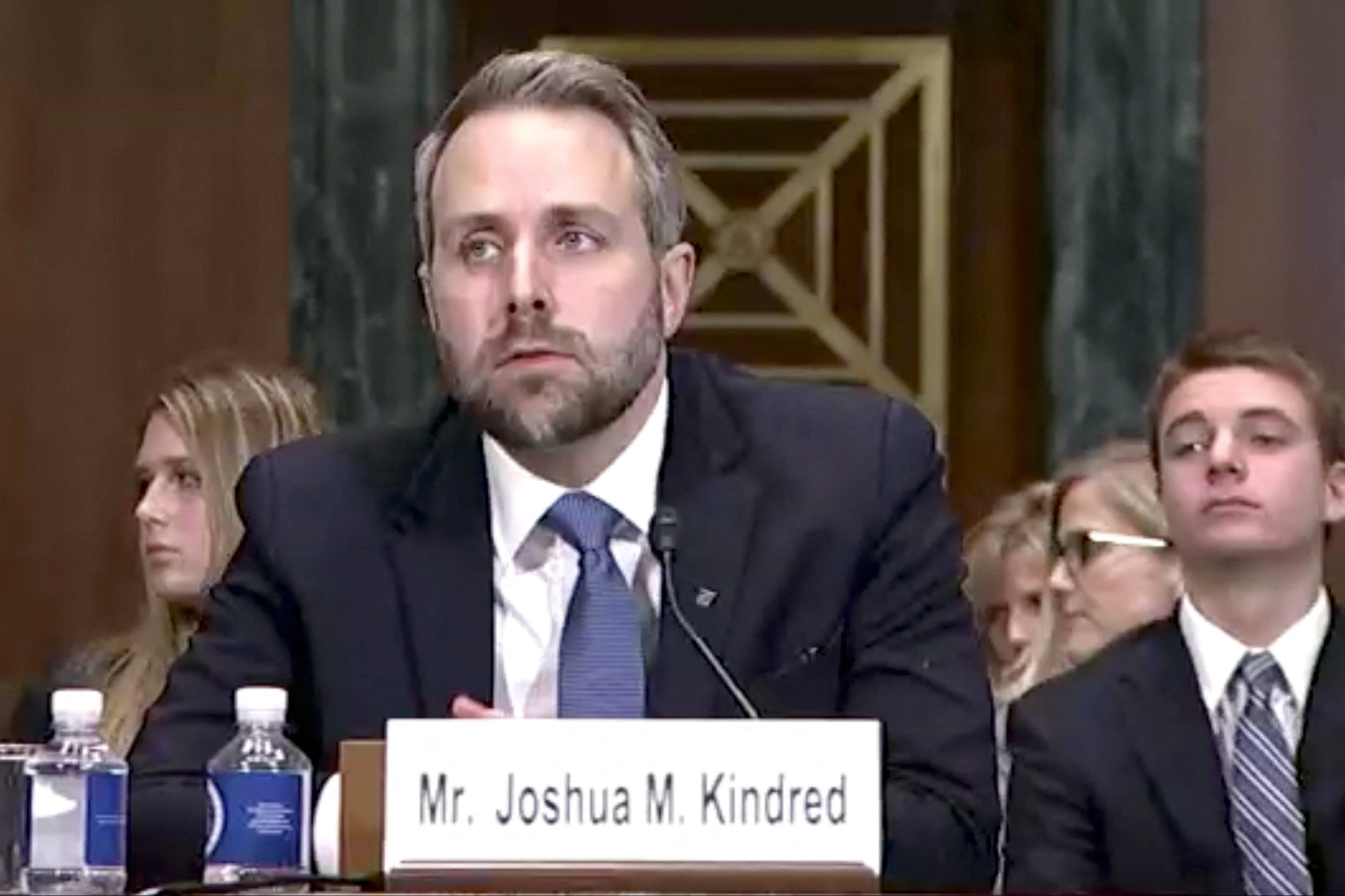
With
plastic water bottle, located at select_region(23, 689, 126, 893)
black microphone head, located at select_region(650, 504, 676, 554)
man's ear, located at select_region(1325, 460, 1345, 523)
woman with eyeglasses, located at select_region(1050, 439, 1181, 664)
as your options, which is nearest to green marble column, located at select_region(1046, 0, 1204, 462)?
woman with eyeglasses, located at select_region(1050, 439, 1181, 664)

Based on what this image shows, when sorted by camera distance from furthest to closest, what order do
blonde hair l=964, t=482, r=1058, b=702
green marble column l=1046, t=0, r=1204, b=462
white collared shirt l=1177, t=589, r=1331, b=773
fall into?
green marble column l=1046, t=0, r=1204, b=462, blonde hair l=964, t=482, r=1058, b=702, white collared shirt l=1177, t=589, r=1331, b=773

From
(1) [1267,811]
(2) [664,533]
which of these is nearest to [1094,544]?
(1) [1267,811]

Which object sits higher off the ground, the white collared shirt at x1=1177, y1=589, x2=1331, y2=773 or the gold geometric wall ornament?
the gold geometric wall ornament

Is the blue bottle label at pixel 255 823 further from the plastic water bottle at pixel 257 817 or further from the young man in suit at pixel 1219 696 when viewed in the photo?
the young man in suit at pixel 1219 696

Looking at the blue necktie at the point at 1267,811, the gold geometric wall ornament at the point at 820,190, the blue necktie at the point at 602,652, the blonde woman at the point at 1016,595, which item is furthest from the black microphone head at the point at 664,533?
the gold geometric wall ornament at the point at 820,190

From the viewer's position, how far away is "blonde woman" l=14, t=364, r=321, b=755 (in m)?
4.71

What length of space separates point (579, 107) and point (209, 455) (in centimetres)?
175

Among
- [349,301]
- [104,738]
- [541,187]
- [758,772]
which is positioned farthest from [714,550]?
[349,301]

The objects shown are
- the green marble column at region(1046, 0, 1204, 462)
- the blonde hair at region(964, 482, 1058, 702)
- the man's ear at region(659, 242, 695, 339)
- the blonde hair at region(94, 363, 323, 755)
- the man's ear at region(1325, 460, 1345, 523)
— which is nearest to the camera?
the man's ear at region(659, 242, 695, 339)

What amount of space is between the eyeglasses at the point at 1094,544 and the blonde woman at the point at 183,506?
3.75ft

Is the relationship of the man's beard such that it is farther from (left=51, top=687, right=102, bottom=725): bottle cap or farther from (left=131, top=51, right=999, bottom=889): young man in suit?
(left=51, top=687, right=102, bottom=725): bottle cap

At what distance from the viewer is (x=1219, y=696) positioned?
393 cm

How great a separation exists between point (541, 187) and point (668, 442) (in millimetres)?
313

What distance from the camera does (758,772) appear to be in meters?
2.49
